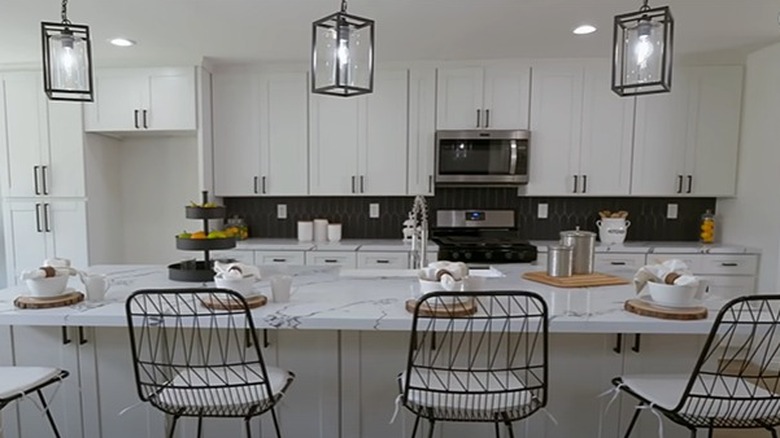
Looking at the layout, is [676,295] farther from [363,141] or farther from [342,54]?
[363,141]

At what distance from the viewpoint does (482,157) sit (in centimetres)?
370

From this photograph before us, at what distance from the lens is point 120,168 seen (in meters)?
4.18

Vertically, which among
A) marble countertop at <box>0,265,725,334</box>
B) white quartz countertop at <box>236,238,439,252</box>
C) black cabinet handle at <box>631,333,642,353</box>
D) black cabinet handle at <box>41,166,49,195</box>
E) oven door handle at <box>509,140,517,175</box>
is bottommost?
black cabinet handle at <box>631,333,642,353</box>

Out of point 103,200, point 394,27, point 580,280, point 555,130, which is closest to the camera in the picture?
point 580,280

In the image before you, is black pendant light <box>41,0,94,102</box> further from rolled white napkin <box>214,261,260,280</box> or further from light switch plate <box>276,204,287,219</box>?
light switch plate <box>276,204,287,219</box>

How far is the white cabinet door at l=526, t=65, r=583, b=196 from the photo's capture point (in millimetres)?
3689

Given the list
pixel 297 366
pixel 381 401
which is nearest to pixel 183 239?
pixel 297 366

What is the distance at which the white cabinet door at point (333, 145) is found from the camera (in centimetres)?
381

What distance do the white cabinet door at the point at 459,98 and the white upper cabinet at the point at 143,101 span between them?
6.66ft

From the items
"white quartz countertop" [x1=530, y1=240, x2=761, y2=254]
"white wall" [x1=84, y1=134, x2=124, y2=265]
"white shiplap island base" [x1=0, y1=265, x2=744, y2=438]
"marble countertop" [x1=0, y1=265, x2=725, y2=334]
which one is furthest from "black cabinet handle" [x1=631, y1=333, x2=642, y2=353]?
"white wall" [x1=84, y1=134, x2=124, y2=265]

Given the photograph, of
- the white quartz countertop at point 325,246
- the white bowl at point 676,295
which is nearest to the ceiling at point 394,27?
the white quartz countertop at point 325,246

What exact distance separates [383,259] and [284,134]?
1.37 metres

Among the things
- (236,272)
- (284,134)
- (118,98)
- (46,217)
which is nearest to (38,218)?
(46,217)

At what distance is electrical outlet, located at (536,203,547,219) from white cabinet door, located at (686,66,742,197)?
115 centimetres
